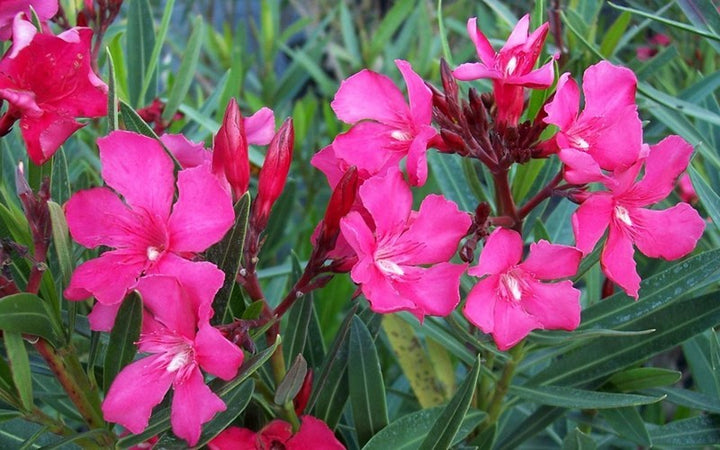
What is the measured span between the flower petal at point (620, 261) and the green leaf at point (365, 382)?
0.87 ft

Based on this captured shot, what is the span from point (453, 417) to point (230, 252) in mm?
258

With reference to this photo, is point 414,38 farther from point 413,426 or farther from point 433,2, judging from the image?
point 413,426

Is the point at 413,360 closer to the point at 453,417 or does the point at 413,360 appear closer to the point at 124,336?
the point at 453,417

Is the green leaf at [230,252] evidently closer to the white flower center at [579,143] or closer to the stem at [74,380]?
the stem at [74,380]

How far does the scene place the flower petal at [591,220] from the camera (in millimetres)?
701

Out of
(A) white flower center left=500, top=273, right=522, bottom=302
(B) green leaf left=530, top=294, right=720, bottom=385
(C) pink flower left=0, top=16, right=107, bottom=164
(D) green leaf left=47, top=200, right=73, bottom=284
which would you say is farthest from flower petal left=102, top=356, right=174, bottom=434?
(B) green leaf left=530, top=294, right=720, bottom=385

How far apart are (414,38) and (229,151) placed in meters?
1.89

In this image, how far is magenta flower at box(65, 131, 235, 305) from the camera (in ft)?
2.10

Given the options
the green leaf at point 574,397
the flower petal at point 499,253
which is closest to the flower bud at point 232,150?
the flower petal at point 499,253

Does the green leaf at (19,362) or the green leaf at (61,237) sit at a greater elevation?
the green leaf at (61,237)

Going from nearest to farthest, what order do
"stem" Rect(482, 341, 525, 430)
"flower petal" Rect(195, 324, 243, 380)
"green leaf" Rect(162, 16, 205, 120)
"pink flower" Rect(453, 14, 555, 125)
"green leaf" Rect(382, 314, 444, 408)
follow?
"flower petal" Rect(195, 324, 243, 380) < "pink flower" Rect(453, 14, 555, 125) < "stem" Rect(482, 341, 525, 430) < "green leaf" Rect(382, 314, 444, 408) < "green leaf" Rect(162, 16, 205, 120)

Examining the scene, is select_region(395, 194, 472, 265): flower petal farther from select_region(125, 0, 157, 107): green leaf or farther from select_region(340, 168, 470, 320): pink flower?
select_region(125, 0, 157, 107): green leaf

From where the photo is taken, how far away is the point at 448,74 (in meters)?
0.77

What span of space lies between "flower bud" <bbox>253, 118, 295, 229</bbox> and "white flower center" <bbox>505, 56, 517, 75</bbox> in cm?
21
